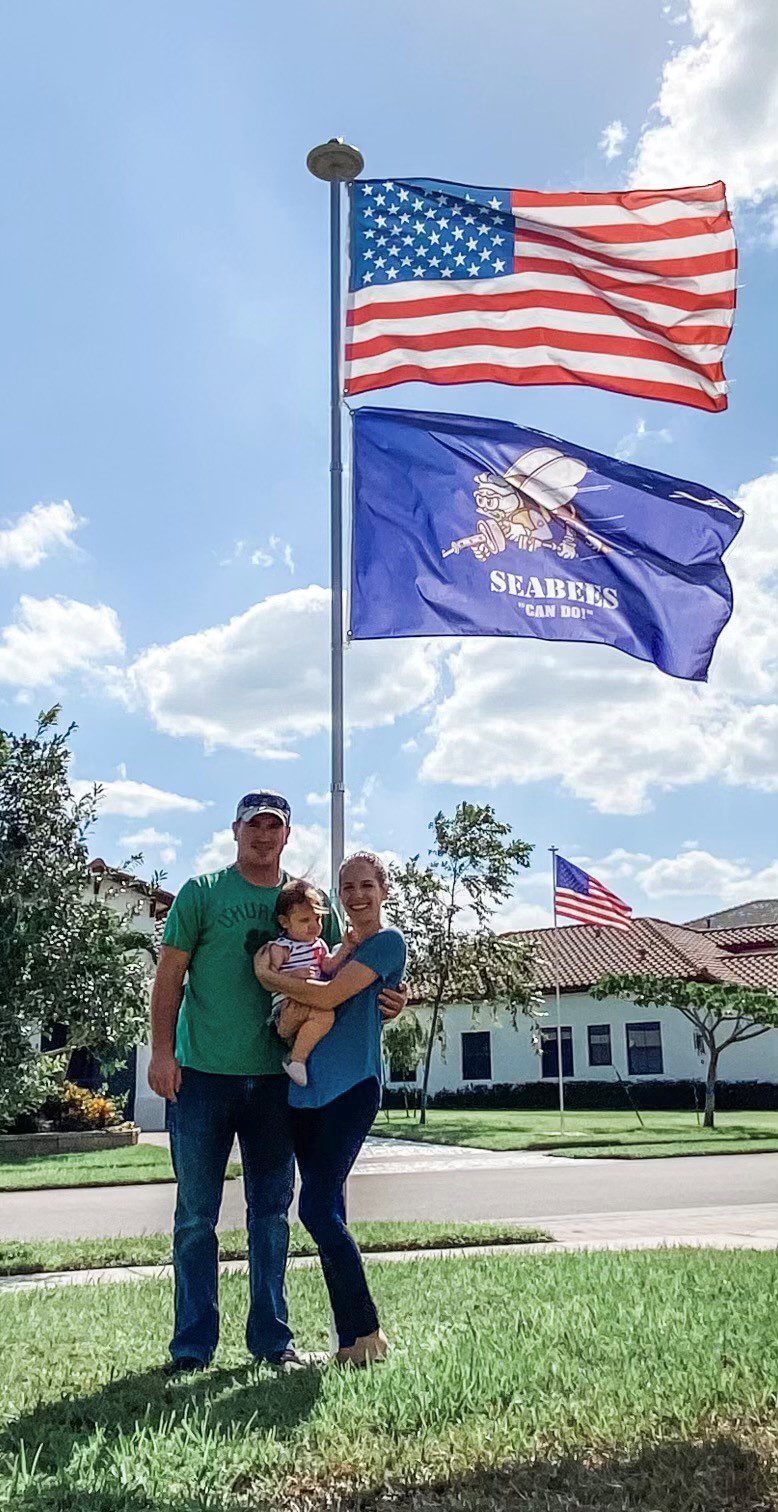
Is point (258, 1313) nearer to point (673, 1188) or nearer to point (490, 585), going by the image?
point (490, 585)

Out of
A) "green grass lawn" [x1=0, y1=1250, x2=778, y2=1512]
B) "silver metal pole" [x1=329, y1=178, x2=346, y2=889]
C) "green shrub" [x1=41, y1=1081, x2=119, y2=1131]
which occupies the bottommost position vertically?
"green grass lawn" [x1=0, y1=1250, x2=778, y2=1512]

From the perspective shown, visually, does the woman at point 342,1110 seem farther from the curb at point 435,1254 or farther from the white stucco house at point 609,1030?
the white stucco house at point 609,1030

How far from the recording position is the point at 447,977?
28.3 metres

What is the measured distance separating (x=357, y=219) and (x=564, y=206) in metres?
1.39

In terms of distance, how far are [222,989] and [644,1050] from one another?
37.6 metres

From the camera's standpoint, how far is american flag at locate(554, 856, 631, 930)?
23781 mm

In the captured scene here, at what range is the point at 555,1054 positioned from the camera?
4241 centimetres

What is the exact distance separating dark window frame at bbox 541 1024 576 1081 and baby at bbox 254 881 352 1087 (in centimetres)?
3797

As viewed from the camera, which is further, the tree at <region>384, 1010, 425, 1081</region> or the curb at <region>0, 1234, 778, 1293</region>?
the tree at <region>384, 1010, 425, 1081</region>

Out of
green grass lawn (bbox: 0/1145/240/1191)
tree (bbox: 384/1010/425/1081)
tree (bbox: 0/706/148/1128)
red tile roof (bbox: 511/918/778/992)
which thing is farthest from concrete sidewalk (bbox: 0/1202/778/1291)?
red tile roof (bbox: 511/918/778/992)

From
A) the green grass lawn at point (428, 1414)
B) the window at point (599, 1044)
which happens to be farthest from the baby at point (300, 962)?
the window at point (599, 1044)

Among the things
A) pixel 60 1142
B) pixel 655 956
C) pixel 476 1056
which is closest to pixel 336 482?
pixel 60 1142

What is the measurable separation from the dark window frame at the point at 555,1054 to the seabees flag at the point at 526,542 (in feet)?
116

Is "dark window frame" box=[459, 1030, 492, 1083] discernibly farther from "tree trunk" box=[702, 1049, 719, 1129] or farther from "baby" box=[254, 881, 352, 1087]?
"baby" box=[254, 881, 352, 1087]
